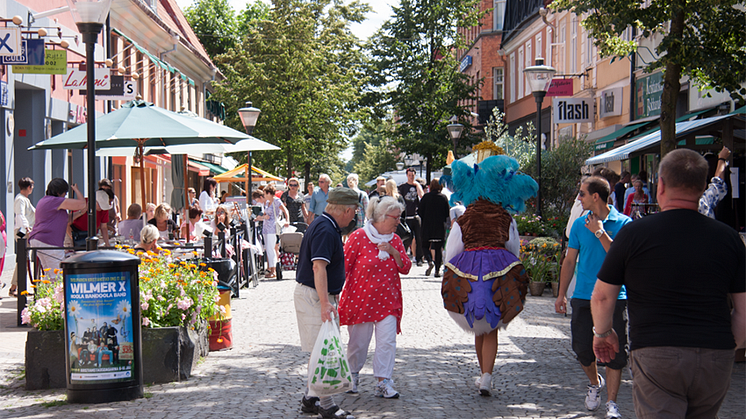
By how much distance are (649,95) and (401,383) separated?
1714cm

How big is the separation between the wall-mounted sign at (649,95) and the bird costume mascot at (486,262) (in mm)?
15617

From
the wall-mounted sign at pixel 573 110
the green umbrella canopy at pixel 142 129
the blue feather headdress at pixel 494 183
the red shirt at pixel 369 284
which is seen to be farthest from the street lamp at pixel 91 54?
the wall-mounted sign at pixel 573 110

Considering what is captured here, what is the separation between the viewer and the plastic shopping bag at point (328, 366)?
210 inches

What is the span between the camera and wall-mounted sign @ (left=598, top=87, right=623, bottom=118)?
23.8 meters

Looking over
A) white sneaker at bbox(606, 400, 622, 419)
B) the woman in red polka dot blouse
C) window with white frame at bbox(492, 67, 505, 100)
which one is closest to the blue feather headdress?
the woman in red polka dot blouse

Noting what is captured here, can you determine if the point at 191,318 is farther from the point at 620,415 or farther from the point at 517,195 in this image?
the point at 620,415

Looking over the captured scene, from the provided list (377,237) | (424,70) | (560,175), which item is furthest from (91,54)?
(424,70)

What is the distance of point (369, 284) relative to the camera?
20.0 feet

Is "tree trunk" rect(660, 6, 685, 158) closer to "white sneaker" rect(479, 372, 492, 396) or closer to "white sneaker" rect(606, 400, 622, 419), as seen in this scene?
"white sneaker" rect(479, 372, 492, 396)

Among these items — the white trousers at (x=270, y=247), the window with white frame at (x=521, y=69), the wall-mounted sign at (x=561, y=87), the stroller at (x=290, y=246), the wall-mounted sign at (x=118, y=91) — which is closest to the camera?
the wall-mounted sign at (x=118, y=91)

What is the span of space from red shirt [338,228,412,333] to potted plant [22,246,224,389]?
1513 mm

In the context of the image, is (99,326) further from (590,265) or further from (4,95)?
(4,95)

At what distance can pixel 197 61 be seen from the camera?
37562 millimetres

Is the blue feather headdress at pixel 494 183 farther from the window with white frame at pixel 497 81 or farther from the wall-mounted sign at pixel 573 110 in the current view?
the window with white frame at pixel 497 81
